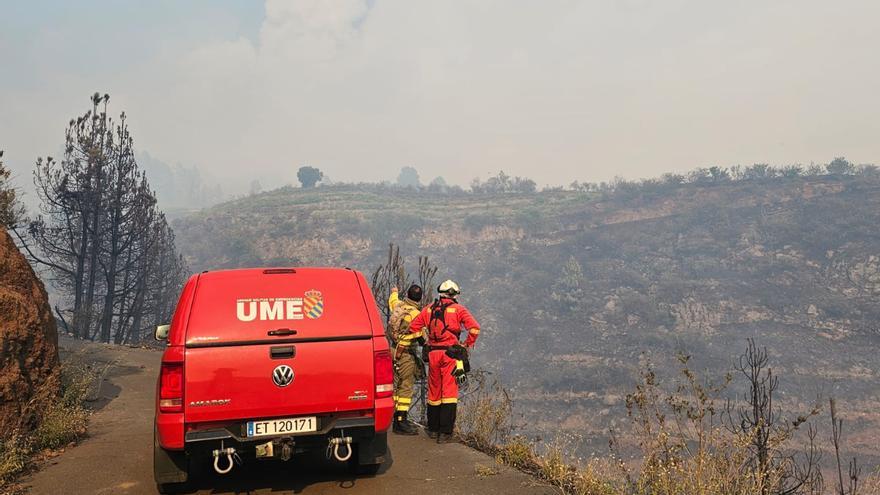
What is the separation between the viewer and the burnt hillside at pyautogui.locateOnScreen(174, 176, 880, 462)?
136 feet

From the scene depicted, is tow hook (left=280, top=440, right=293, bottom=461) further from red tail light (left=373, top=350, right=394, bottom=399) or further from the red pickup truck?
red tail light (left=373, top=350, right=394, bottom=399)

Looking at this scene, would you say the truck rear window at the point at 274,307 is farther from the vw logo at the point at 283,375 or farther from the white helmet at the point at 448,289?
the white helmet at the point at 448,289

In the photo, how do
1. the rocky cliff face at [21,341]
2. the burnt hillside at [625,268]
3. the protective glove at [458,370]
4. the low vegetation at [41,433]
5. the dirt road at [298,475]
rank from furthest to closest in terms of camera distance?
the burnt hillside at [625,268]
the protective glove at [458,370]
the rocky cliff face at [21,341]
the low vegetation at [41,433]
the dirt road at [298,475]

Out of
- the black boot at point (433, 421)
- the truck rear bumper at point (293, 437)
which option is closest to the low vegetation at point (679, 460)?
the black boot at point (433, 421)


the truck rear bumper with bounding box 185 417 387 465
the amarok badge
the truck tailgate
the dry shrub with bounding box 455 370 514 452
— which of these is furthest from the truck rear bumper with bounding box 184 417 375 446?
the dry shrub with bounding box 455 370 514 452

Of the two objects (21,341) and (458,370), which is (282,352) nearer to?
(458,370)

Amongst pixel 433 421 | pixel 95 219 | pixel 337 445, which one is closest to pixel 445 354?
pixel 433 421

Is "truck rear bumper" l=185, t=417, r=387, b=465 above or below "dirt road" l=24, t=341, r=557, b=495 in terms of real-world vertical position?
above

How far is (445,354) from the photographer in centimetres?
689

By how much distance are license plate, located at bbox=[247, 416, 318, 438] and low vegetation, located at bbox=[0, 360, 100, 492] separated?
8.57ft

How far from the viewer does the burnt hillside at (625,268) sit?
4159cm

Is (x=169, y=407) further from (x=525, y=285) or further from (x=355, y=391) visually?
(x=525, y=285)

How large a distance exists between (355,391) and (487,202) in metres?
96.3

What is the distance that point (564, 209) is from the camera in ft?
295
